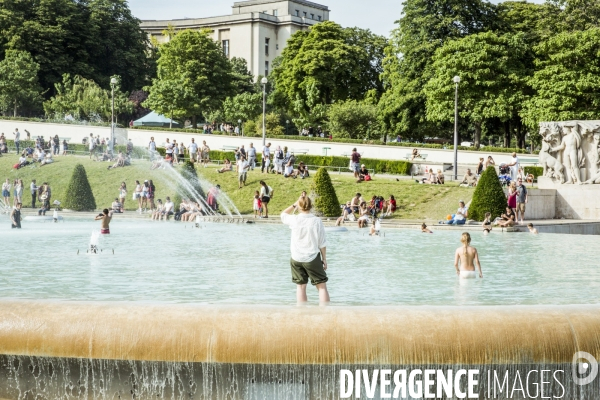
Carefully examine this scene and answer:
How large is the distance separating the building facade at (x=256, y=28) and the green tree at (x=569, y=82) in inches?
2139

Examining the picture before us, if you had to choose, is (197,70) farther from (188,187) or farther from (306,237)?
(306,237)

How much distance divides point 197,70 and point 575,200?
42.9 meters

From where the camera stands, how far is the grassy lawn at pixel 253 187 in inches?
1228

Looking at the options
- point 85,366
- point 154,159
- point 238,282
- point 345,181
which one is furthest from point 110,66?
point 85,366

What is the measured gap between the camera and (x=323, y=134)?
59.3 m

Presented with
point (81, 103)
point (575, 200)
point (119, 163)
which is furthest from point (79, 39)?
point (575, 200)

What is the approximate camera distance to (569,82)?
43.8 metres

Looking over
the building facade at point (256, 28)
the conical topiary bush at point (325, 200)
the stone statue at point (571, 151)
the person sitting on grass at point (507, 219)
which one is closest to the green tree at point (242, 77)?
the building facade at point (256, 28)

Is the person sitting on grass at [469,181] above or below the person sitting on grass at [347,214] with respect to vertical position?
above

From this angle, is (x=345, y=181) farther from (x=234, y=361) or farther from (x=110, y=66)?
(x=110, y=66)

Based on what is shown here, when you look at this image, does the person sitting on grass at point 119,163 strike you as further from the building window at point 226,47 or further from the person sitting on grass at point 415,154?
the building window at point 226,47

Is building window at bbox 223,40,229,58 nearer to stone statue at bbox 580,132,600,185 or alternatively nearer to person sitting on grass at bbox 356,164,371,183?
person sitting on grass at bbox 356,164,371,183

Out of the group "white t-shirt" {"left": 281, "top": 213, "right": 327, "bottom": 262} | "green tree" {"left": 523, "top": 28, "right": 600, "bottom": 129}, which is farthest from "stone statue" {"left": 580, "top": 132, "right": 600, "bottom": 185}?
"white t-shirt" {"left": 281, "top": 213, "right": 327, "bottom": 262}

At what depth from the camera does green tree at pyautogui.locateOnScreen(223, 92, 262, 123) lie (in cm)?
6894
